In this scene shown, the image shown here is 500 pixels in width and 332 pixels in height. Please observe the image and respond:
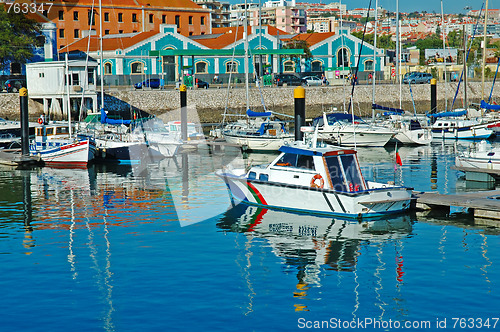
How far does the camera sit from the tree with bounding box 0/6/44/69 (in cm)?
5834

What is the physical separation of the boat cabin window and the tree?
135 ft

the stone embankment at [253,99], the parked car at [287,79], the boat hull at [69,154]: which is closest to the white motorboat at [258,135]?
the boat hull at [69,154]

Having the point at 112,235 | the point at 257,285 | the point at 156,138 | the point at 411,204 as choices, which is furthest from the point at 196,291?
the point at 156,138

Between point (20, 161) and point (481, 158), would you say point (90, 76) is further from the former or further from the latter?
point (481, 158)

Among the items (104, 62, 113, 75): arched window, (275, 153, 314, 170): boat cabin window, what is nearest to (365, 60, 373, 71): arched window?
(104, 62, 113, 75): arched window

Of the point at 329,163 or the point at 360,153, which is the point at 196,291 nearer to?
the point at 329,163

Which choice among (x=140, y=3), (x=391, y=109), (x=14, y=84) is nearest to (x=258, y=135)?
(x=391, y=109)

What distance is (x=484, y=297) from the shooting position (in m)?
15.2

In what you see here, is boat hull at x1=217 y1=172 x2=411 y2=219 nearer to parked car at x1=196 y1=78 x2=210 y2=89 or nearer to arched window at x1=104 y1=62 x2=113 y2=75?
parked car at x1=196 y1=78 x2=210 y2=89

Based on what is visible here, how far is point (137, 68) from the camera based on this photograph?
6994cm

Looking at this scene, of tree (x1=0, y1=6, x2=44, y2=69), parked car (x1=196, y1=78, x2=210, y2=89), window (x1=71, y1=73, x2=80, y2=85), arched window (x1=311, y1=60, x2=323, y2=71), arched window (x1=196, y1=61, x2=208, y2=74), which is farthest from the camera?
arched window (x1=311, y1=60, x2=323, y2=71)

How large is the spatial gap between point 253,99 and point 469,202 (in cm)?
4358

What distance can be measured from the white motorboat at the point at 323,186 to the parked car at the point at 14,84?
39.8 meters

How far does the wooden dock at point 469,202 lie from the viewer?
72.0 ft
